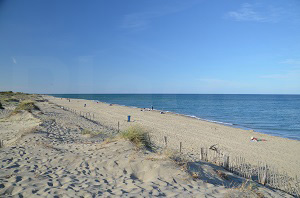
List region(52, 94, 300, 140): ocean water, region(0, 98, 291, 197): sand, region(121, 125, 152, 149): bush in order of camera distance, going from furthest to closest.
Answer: region(52, 94, 300, 140): ocean water → region(121, 125, 152, 149): bush → region(0, 98, 291, 197): sand

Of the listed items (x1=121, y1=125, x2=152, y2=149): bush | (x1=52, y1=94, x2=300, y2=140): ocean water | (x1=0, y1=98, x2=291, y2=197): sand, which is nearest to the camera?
(x1=0, y1=98, x2=291, y2=197): sand

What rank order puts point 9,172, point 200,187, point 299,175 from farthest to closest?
1. point 299,175
2. point 9,172
3. point 200,187

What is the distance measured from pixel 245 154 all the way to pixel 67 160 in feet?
40.1

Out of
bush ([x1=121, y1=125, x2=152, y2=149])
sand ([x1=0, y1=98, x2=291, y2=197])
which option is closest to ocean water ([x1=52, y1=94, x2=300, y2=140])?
bush ([x1=121, y1=125, x2=152, y2=149])

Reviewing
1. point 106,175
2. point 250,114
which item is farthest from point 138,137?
point 250,114

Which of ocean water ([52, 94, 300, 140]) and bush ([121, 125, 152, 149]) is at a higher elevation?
bush ([121, 125, 152, 149])

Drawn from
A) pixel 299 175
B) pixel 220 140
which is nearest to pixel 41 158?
pixel 299 175

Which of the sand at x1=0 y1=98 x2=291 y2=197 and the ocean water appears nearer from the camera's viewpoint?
the sand at x1=0 y1=98 x2=291 y2=197

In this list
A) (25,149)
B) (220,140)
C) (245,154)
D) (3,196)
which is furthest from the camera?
(220,140)

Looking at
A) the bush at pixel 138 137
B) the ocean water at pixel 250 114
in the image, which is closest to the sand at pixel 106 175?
the bush at pixel 138 137

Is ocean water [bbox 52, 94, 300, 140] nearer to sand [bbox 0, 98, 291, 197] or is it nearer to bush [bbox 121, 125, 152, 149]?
bush [bbox 121, 125, 152, 149]

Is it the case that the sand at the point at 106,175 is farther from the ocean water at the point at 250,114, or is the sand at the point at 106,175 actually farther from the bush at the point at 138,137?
the ocean water at the point at 250,114

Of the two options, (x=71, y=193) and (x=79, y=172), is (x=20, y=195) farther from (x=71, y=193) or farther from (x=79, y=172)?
(x=79, y=172)

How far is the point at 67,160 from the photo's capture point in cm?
710
